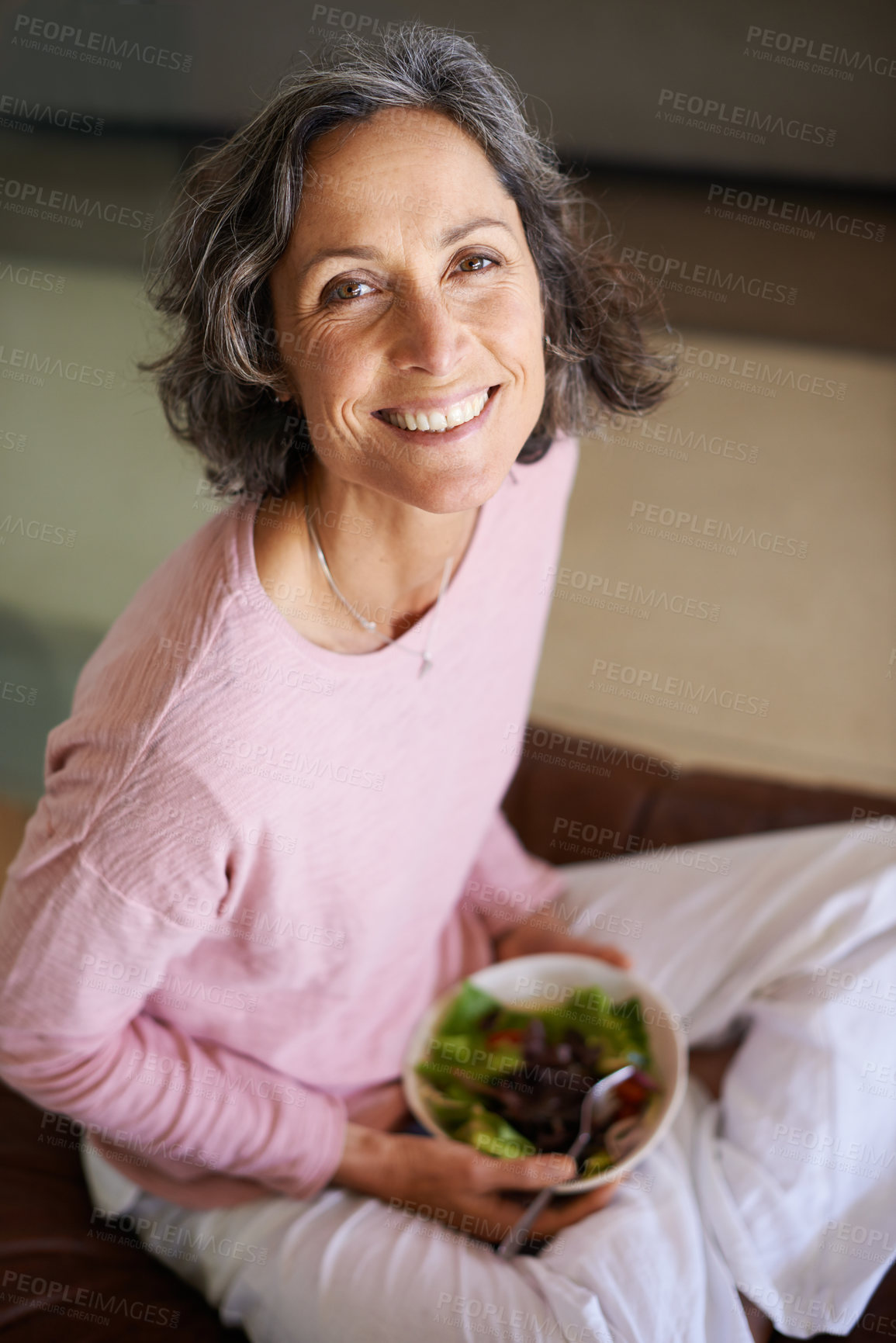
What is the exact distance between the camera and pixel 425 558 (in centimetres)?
108

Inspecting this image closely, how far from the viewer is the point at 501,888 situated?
1.49 m

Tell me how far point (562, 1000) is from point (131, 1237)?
1.92 feet

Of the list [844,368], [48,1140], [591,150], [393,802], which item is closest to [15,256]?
[393,802]

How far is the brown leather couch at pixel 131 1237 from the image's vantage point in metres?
1.13

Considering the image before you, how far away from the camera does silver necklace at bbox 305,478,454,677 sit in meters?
1.02

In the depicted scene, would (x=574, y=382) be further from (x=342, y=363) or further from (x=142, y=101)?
(x=142, y=101)
